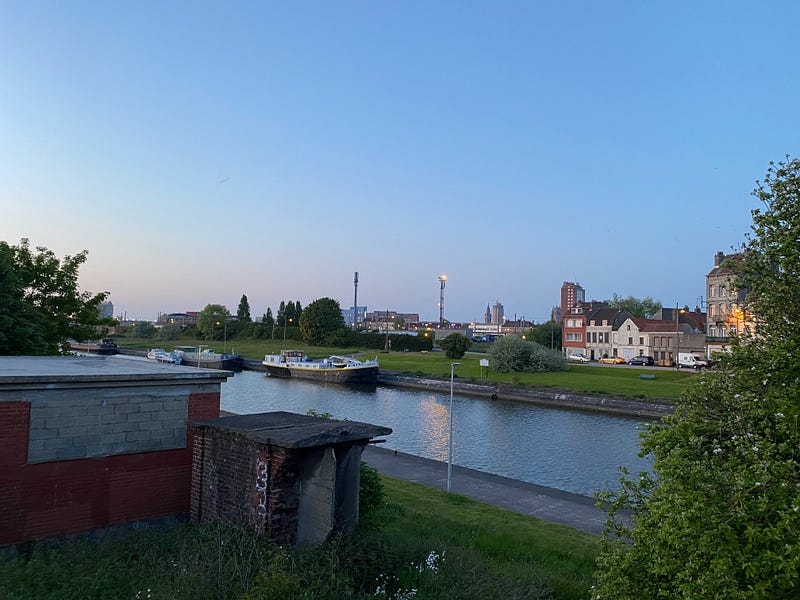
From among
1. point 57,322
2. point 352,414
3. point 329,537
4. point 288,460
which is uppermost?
point 57,322

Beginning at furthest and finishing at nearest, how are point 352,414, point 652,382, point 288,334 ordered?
point 288,334 < point 652,382 < point 352,414

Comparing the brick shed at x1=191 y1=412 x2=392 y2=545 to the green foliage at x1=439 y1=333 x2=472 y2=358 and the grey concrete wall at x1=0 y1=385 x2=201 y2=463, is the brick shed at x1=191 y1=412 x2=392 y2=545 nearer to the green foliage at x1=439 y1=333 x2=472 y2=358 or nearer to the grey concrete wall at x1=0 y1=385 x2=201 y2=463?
the grey concrete wall at x1=0 y1=385 x2=201 y2=463

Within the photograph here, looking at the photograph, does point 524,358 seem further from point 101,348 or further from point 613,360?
point 101,348

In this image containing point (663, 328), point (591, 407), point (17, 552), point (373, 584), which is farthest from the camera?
point (663, 328)

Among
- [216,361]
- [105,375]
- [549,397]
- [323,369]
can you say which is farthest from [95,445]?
[216,361]

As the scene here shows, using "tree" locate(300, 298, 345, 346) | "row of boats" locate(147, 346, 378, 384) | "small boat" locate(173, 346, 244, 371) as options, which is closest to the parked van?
"row of boats" locate(147, 346, 378, 384)

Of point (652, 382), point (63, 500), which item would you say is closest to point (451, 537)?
point (63, 500)

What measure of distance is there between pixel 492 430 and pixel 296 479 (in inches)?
1149

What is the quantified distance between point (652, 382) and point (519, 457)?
29440 millimetres

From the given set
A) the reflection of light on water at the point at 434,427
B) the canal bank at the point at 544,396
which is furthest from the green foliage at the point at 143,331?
the reflection of light on water at the point at 434,427

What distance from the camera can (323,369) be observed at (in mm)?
69562

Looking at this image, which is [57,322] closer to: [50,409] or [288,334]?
[50,409]

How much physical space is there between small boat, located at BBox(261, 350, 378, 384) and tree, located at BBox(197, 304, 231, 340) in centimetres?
6161

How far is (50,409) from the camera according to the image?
10.5 meters
